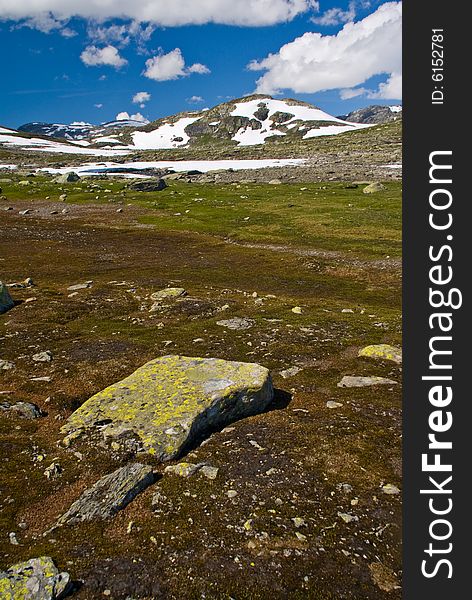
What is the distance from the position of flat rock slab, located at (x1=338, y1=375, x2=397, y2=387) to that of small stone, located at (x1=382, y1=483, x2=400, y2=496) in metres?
6.48

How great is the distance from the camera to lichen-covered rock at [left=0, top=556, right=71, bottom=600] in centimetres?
710

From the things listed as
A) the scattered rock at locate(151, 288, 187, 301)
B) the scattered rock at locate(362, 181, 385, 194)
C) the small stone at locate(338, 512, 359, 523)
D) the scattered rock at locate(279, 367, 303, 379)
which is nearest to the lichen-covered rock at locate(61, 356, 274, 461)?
the scattered rock at locate(279, 367, 303, 379)

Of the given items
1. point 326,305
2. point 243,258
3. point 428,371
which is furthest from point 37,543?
point 243,258

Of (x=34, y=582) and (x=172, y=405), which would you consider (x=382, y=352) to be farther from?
(x=34, y=582)

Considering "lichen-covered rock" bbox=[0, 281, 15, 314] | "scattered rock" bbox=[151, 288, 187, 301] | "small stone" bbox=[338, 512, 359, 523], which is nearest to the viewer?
"small stone" bbox=[338, 512, 359, 523]

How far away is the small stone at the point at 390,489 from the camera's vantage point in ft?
34.6

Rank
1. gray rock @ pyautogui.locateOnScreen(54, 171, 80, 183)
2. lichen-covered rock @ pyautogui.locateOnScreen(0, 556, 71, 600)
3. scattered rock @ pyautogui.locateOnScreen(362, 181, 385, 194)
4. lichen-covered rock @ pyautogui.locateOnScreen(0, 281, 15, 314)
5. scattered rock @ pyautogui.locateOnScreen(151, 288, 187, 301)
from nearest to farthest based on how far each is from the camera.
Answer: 1. lichen-covered rock @ pyautogui.locateOnScreen(0, 556, 71, 600)
2. lichen-covered rock @ pyautogui.locateOnScreen(0, 281, 15, 314)
3. scattered rock @ pyautogui.locateOnScreen(151, 288, 187, 301)
4. scattered rock @ pyautogui.locateOnScreen(362, 181, 385, 194)
5. gray rock @ pyautogui.locateOnScreen(54, 171, 80, 183)

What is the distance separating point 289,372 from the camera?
61.1 ft

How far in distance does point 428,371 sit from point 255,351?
14.8 metres

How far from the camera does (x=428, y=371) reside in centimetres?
648

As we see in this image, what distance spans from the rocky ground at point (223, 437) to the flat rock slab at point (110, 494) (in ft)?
0.51

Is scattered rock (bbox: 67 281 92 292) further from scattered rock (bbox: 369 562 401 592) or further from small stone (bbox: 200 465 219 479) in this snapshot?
scattered rock (bbox: 369 562 401 592)

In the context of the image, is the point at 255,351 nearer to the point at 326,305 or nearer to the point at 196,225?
the point at 326,305

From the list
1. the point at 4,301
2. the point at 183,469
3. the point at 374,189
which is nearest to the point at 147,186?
the point at 374,189
